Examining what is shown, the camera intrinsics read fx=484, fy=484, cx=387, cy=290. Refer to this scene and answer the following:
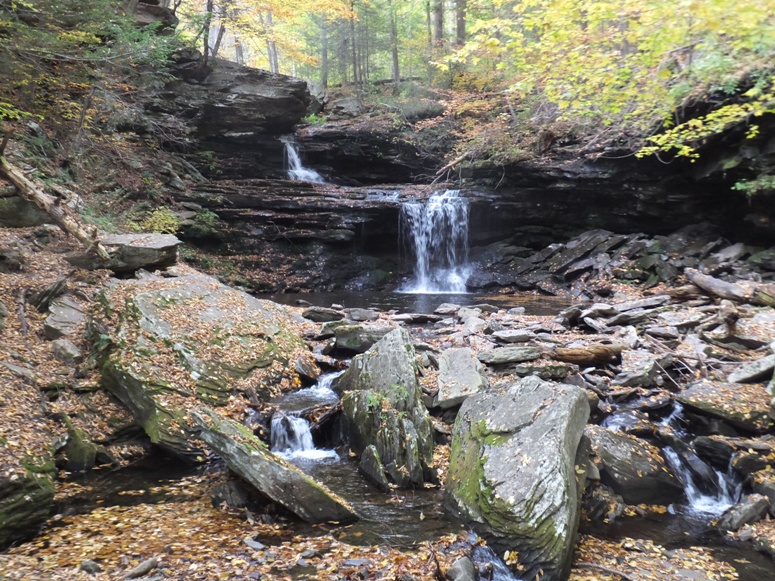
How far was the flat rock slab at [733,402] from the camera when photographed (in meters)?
5.96

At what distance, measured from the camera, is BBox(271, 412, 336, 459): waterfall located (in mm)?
6133

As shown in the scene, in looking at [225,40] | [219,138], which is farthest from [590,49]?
[225,40]

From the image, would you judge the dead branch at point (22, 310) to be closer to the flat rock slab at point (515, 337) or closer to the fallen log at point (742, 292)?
the flat rock slab at point (515, 337)

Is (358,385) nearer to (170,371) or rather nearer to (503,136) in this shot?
(170,371)

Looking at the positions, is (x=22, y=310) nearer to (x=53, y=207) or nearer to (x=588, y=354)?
(x=53, y=207)

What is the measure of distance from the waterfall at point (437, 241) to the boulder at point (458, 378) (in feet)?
38.3

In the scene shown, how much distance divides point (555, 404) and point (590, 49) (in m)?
7.06

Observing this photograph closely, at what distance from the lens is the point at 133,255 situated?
9.51m

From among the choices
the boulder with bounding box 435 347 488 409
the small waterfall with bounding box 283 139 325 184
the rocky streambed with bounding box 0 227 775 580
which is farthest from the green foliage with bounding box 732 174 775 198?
the small waterfall with bounding box 283 139 325 184

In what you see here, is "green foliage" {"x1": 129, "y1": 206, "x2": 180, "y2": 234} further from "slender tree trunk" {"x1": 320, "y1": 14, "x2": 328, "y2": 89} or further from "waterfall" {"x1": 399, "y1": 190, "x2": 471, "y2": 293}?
"slender tree trunk" {"x1": 320, "y1": 14, "x2": 328, "y2": 89}

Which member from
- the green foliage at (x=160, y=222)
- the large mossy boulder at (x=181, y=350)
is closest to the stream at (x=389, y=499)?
the large mossy boulder at (x=181, y=350)

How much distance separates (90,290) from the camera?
335 inches

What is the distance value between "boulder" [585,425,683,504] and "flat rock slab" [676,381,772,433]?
110 cm

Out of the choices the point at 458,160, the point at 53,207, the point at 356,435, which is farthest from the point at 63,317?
the point at 458,160
